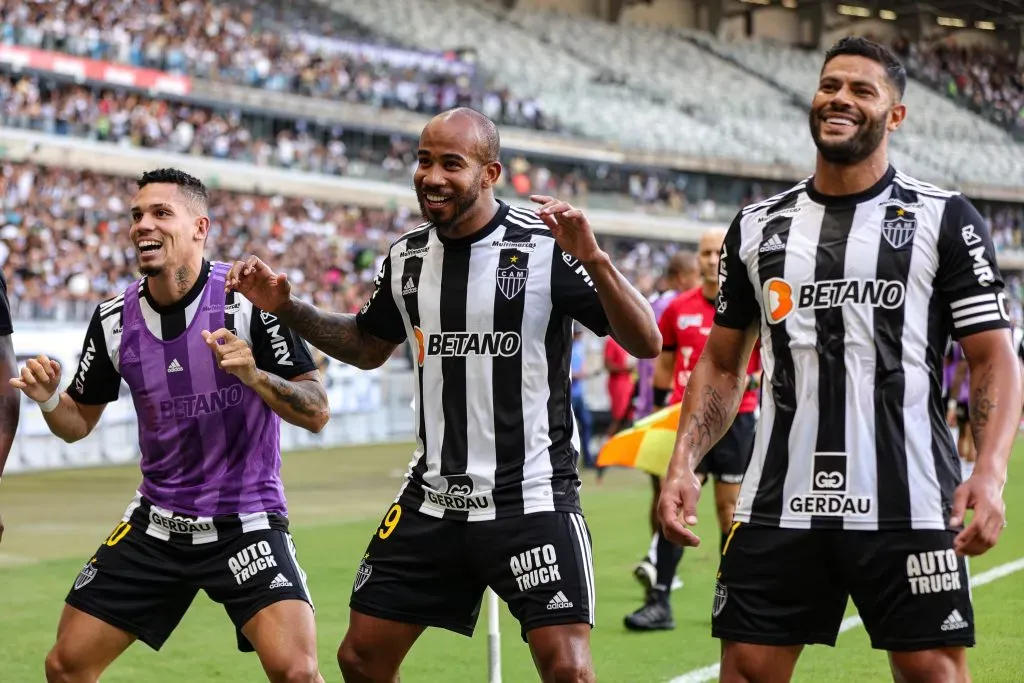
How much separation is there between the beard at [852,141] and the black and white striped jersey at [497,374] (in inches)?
37.3

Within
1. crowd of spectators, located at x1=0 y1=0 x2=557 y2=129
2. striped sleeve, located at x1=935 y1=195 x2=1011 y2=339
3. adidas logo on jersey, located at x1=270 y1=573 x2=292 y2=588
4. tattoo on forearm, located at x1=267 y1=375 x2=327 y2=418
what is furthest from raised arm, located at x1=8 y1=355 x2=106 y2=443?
crowd of spectators, located at x1=0 y1=0 x2=557 y2=129

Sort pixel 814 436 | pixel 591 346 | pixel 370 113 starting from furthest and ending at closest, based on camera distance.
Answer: pixel 370 113, pixel 591 346, pixel 814 436

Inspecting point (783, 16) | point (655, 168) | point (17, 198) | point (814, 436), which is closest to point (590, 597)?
point (814, 436)

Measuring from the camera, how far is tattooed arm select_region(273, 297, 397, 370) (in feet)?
16.2

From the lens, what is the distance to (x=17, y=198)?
86.2 ft

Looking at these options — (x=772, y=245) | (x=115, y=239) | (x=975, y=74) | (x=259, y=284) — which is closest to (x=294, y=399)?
(x=259, y=284)

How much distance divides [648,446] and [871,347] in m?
4.50

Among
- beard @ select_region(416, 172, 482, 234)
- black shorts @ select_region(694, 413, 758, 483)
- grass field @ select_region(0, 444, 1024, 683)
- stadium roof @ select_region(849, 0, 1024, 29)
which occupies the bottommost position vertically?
grass field @ select_region(0, 444, 1024, 683)

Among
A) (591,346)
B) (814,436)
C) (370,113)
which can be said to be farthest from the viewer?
(370,113)

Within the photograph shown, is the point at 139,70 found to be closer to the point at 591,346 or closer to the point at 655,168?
the point at 591,346

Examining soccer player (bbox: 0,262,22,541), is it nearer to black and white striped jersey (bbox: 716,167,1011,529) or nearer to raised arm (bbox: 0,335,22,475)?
raised arm (bbox: 0,335,22,475)

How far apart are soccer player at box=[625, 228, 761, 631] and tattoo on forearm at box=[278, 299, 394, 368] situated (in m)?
3.27

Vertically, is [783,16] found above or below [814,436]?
above

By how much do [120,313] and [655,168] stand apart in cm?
4435
